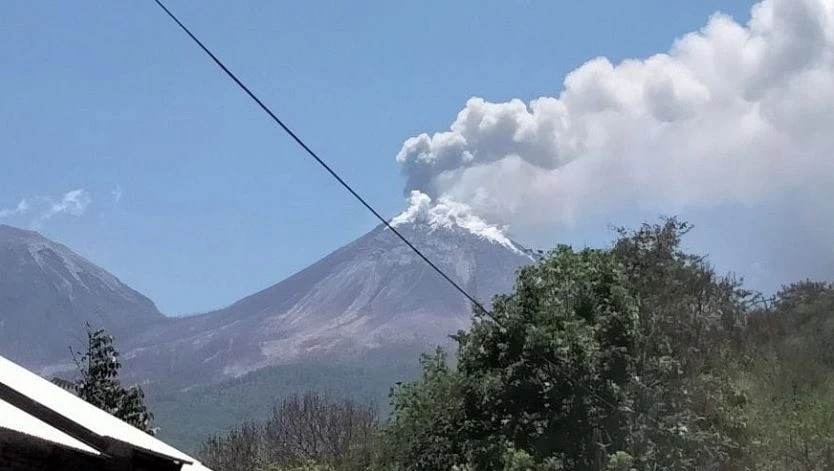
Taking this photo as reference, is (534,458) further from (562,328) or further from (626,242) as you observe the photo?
(626,242)

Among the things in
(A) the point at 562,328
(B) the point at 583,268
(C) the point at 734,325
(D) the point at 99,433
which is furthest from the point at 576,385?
(D) the point at 99,433

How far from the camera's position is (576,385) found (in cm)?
2692

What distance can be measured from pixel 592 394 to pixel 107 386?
15.9 m

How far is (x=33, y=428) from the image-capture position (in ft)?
35.5

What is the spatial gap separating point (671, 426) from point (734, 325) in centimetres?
1212

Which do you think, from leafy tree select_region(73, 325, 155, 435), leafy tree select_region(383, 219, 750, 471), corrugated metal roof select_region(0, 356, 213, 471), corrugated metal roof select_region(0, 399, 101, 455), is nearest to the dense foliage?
leafy tree select_region(383, 219, 750, 471)

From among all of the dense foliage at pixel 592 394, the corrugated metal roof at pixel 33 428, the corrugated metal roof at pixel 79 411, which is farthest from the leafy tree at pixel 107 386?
the corrugated metal roof at pixel 33 428

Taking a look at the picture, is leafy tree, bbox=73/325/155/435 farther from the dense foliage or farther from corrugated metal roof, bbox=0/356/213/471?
corrugated metal roof, bbox=0/356/213/471

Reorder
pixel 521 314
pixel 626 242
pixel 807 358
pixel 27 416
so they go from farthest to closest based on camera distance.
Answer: pixel 807 358 → pixel 626 242 → pixel 521 314 → pixel 27 416

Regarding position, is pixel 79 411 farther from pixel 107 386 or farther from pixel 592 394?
pixel 107 386

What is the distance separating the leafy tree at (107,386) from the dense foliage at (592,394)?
738cm

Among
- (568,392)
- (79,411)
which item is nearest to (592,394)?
(568,392)

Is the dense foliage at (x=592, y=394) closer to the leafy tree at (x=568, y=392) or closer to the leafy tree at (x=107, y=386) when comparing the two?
the leafy tree at (x=568, y=392)

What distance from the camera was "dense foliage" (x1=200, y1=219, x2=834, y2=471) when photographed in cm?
2689
